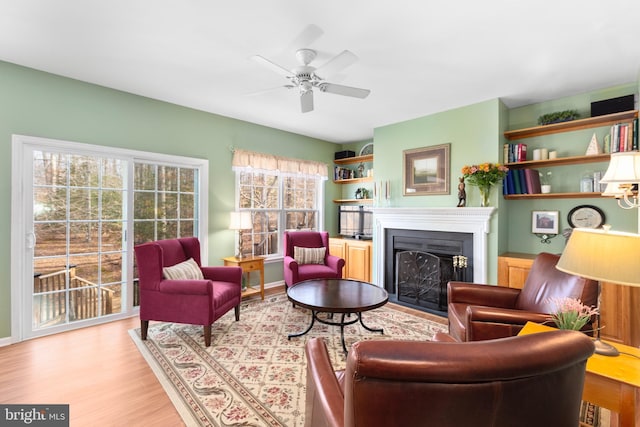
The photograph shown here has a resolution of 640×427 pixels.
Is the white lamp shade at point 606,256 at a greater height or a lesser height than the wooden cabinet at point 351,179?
lesser

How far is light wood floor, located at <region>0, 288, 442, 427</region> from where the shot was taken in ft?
6.02

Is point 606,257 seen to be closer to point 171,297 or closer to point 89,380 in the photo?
point 171,297

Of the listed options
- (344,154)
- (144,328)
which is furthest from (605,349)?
(344,154)

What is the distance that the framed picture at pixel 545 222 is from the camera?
11.3 feet

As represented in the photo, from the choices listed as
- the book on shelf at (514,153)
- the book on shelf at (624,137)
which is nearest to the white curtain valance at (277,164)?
the book on shelf at (514,153)

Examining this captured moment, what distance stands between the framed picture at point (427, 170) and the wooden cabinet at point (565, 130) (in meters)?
0.70

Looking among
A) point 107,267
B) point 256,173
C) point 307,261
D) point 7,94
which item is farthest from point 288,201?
point 7,94

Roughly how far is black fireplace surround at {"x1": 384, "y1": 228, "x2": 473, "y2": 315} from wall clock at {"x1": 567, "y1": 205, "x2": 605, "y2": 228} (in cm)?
105

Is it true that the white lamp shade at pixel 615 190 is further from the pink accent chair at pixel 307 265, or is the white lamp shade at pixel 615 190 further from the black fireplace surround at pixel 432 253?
the pink accent chair at pixel 307 265

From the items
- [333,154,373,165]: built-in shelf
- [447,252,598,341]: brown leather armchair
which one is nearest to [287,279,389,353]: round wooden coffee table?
[447,252,598,341]: brown leather armchair

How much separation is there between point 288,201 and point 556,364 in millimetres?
4514

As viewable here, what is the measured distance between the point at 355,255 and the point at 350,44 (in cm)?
319

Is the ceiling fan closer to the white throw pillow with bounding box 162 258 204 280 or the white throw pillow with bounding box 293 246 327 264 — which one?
the white throw pillow with bounding box 162 258 204 280

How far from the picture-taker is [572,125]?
326cm
